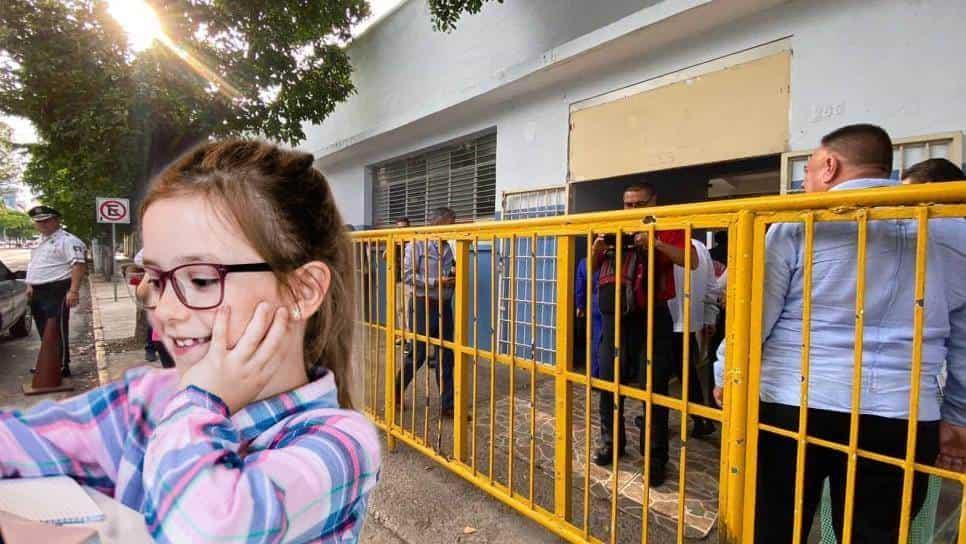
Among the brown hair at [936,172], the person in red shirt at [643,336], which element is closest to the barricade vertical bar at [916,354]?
the person in red shirt at [643,336]

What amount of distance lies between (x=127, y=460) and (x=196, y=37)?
707 centimetres

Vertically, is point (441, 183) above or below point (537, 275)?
above

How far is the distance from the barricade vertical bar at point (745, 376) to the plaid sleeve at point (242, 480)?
50.3 inches

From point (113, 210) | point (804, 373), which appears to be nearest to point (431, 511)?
point (804, 373)

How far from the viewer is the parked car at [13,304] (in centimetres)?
609

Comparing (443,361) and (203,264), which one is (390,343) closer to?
(443,361)

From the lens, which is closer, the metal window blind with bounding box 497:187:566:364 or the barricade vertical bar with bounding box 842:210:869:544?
the barricade vertical bar with bounding box 842:210:869:544

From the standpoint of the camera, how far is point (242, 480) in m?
0.63

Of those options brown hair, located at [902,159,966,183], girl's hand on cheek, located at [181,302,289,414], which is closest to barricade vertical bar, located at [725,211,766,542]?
girl's hand on cheek, located at [181,302,289,414]

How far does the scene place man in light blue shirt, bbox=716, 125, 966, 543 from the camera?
4.69 ft

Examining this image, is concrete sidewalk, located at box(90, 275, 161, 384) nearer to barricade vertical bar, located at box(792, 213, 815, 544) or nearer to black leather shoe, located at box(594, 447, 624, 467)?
black leather shoe, located at box(594, 447, 624, 467)

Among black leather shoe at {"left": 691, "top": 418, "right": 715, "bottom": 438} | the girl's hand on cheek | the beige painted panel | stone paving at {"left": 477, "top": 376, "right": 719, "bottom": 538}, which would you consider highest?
the beige painted panel

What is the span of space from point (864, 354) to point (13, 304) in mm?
9075

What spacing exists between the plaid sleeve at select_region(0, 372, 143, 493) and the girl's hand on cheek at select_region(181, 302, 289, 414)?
13.4 inches
